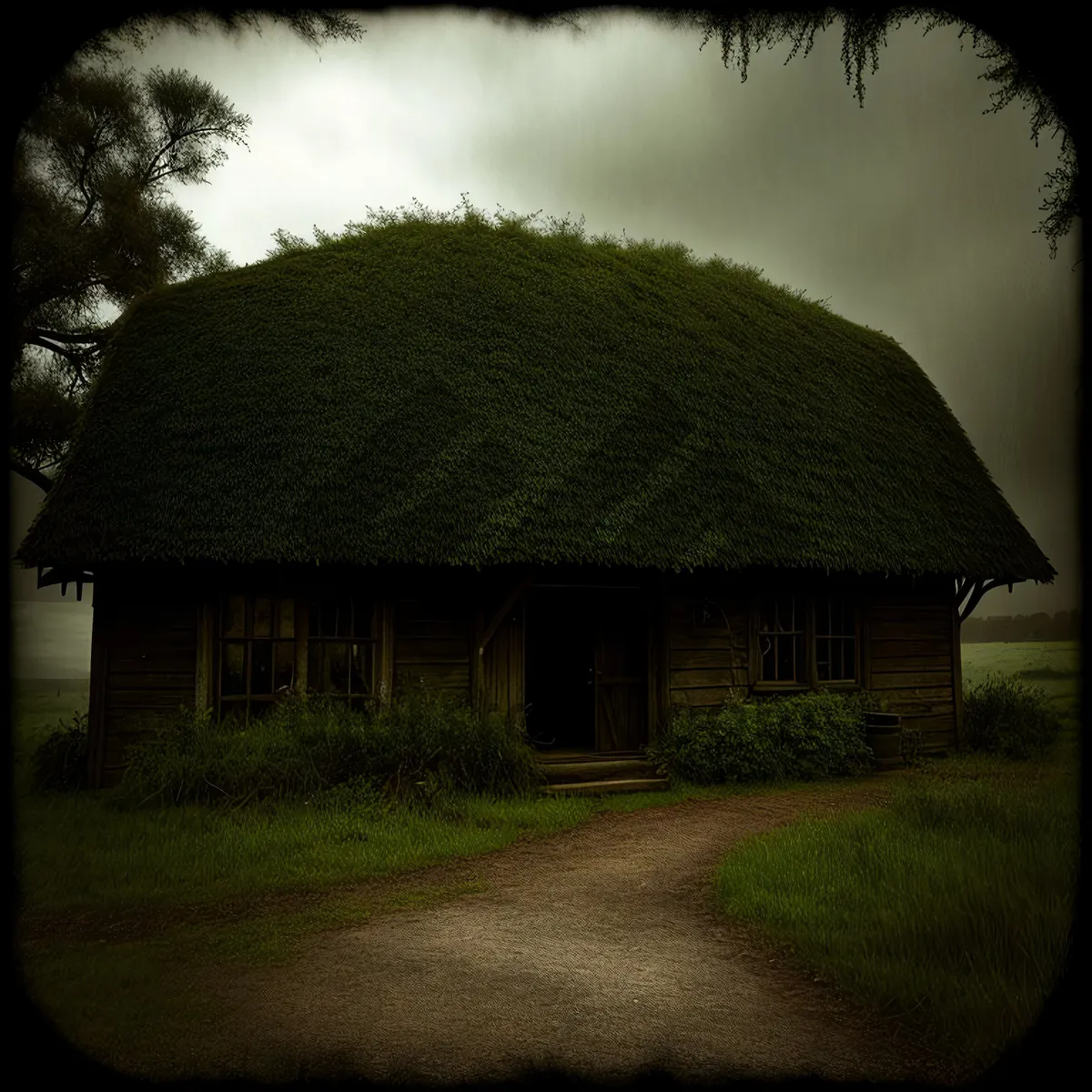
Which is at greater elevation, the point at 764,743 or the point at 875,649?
the point at 875,649

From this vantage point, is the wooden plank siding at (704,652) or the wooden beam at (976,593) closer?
the wooden plank siding at (704,652)

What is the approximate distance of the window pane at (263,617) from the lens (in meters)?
9.13

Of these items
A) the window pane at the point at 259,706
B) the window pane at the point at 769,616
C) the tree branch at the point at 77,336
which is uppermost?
the tree branch at the point at 77,336

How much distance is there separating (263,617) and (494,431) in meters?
3.66

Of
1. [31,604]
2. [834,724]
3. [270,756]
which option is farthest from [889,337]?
[31,604]

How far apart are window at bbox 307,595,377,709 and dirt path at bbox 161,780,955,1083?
4.35m

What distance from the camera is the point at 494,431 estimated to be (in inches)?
389

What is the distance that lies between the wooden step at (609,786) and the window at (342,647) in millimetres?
2600

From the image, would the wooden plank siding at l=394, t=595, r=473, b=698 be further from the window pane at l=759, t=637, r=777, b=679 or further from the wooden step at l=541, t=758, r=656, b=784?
the window pane at l=759, t=637, r=777, b=679

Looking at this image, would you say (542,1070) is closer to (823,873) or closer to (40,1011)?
(40,1011)

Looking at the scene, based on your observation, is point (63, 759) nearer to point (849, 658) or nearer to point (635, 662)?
point (635, 662)

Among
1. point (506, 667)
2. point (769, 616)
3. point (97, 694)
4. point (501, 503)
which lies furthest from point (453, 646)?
point (769, 616)

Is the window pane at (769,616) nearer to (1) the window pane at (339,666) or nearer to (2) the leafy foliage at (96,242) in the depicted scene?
(1) the window pane at (339,666)

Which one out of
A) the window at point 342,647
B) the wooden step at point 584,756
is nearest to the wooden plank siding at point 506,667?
the wooden step at point 584,756
